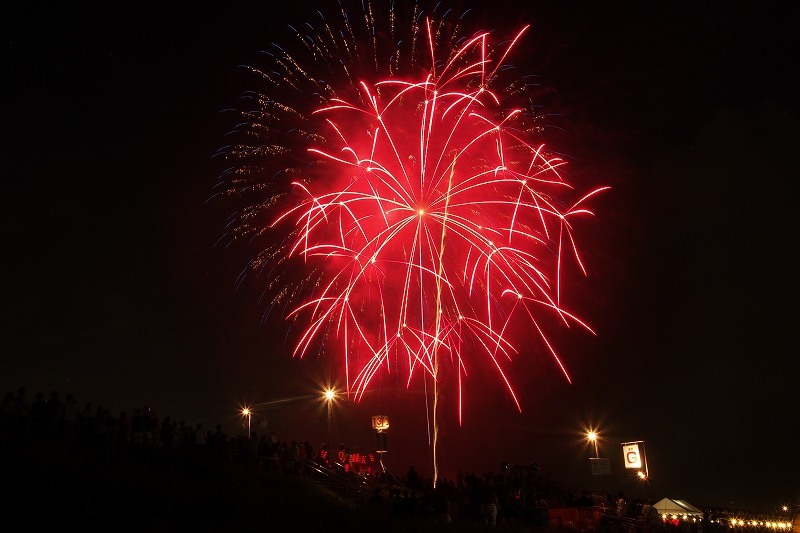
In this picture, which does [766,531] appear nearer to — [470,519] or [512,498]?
[512,498]

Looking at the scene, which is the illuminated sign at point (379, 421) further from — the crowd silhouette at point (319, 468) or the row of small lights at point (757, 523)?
the row of small lights at point (757, 523)

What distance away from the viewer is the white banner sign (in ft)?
104

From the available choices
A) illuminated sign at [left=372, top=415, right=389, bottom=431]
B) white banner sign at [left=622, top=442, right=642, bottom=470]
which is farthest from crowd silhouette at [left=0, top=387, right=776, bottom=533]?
illuminated sign at [left=372, top=415, right=389, bottom=431]

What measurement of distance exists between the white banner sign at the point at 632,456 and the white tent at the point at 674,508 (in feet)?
16.5

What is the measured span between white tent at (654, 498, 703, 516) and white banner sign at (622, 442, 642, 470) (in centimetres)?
504

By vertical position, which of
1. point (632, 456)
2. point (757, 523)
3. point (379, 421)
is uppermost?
point (379, 421)

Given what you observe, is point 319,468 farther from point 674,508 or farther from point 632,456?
point 674,508

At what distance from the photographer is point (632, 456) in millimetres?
32250

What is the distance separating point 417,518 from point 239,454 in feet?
19.6

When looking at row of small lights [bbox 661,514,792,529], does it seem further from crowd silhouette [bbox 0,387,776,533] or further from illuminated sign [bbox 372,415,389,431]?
illuminated sign [bbox 372,415,389,431]

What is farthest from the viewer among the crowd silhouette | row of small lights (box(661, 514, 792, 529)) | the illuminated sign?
the illuminated sign

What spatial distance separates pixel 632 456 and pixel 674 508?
5.53m

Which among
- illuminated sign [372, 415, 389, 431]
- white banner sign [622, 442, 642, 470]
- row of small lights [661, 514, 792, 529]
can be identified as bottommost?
row of small lights [661, 514, 792, 529]

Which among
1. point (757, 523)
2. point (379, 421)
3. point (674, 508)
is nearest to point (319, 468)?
point (379, 421)
